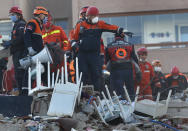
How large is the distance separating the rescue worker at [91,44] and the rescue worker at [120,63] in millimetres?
885

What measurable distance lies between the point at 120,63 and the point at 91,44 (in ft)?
4.02

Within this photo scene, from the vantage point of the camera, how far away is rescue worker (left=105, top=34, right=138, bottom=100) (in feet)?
34.3

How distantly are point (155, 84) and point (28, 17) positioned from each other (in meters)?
10.0

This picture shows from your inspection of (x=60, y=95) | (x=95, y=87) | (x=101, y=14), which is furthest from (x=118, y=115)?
(x=101, y=14)

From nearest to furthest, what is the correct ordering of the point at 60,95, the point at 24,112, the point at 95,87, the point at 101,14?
the point at 60,95
the point at 24,112
the point at 95,87
the point at 101,14

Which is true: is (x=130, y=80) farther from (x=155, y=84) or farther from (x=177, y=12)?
(x=177, y=12)

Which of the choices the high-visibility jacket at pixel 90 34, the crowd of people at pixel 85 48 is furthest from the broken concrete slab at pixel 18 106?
the high-visibility jacket at pixel 90 34

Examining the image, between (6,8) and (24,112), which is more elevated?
(6,8)

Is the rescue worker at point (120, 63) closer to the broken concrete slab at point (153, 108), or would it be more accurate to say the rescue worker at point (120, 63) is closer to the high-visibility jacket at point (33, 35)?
the high-visibility jacket at point (33, 35)

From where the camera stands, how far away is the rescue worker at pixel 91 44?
31.2 ft

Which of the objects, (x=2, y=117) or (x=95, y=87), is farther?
(x=95, y=87)

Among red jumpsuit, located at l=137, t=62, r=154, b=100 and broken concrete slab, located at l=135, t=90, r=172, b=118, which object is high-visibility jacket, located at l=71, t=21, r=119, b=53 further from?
broken concrete slab, located at l=135, t=90, r=172, b=118

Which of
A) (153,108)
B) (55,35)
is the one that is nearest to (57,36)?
(55,35)

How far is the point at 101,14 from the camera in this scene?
63.5 feet
